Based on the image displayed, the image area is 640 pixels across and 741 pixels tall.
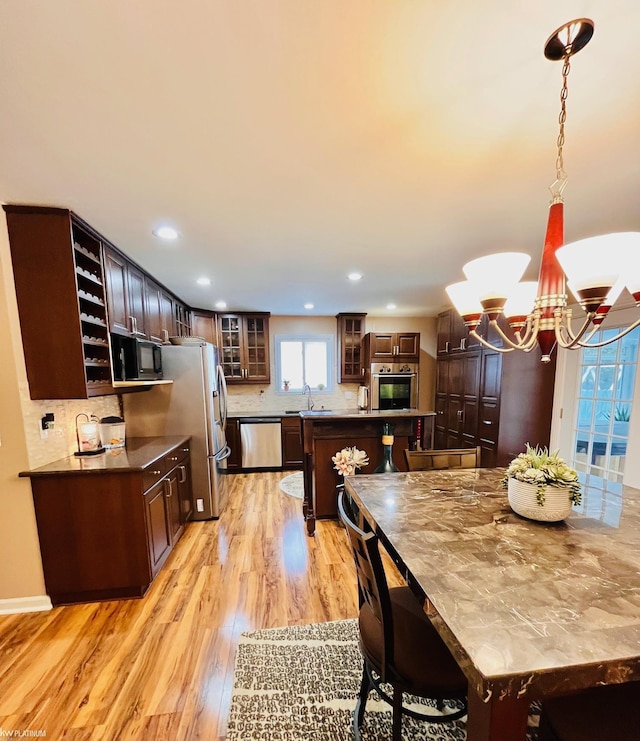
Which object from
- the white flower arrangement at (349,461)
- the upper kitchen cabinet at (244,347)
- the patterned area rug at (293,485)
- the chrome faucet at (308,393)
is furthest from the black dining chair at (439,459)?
the upper kitchen cabinet at (244,347)

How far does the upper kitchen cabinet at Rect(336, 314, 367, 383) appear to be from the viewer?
5.11 meters

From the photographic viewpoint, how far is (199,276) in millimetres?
2998

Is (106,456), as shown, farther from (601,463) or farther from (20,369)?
(601,463)

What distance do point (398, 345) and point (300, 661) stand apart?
4071 millimetres

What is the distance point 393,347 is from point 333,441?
7.74 feet

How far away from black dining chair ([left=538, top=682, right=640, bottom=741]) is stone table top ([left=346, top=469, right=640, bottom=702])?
0.28m

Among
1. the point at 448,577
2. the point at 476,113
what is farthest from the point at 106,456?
the point at 476,113

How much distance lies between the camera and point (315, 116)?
114 centimetres

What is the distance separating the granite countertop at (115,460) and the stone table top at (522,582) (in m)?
1.56

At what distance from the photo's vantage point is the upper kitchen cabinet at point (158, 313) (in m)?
2.95

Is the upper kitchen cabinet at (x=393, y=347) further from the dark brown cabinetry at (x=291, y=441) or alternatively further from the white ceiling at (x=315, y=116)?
the white ceiling at (x=315, y=116)

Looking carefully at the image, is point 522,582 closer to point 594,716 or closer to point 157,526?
point 594,716

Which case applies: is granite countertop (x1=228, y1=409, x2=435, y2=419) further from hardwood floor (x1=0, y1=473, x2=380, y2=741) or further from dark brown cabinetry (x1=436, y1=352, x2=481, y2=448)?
hardwood floor (x1=0, y1=473, x2=380, y2=741)

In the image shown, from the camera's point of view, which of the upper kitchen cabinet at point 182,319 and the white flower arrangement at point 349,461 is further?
the upper kitchen cabinet at point 182,319
